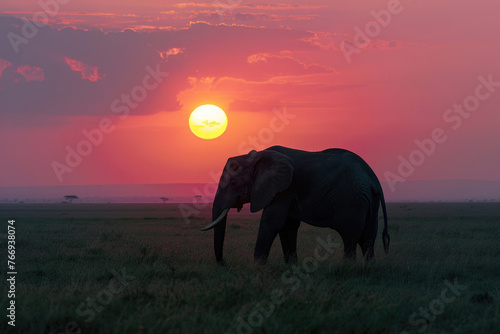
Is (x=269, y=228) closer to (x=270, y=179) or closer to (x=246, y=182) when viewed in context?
(x=270, y=179)

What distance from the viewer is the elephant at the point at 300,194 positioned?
13.7 meters

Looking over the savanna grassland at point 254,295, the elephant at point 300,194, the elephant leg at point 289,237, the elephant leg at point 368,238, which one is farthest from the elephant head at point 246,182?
the elephant leg at point 368,238

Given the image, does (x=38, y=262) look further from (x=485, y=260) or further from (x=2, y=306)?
(x=485, y=260)

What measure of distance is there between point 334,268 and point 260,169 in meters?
3.07

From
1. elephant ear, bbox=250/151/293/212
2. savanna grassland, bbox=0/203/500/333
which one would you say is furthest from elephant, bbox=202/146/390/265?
savanna grassland, bbox=0/203/500/333

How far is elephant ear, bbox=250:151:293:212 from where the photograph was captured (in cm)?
1367

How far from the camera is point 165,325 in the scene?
7.55 meters

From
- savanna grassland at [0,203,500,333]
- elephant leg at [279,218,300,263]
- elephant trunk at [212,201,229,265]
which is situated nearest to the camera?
savanna grassland at [0,203,500,333]

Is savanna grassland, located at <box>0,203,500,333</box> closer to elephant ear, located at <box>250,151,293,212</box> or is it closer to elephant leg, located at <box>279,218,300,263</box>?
elephant leg, located at <box>279,218,300,263</box>

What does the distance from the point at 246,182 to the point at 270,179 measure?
2.85ft

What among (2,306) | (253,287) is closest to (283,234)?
(253,287)

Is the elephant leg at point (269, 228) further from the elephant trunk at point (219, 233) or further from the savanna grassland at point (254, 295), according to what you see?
the elephant trunk at point (219, 233)

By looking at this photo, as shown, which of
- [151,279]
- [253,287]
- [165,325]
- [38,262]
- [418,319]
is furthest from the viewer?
[38,262]

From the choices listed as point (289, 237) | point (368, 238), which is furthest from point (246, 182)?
point (368, 238)
